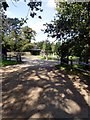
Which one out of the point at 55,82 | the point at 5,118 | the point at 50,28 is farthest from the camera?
the point at 50,28

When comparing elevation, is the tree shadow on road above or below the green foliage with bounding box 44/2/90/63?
below

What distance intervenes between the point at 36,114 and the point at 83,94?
3743 millimetres

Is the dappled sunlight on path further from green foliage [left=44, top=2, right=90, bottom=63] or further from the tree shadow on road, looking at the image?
green foliage [left=44, top=2, right=90, bottom=63]

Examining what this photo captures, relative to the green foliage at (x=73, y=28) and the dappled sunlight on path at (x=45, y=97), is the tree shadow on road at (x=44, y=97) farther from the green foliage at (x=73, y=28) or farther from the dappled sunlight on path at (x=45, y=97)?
the green foliage at (x=73, y=28)

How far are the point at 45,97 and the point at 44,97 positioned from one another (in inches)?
1.8

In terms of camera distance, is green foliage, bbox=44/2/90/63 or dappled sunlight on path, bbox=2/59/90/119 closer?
dappled sunlight on path, bbox=2/59/90/119

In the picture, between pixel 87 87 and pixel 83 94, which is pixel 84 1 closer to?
pixel 87 87

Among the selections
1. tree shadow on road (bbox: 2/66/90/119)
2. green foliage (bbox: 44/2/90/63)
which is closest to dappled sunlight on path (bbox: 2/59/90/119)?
tree shadow on road (bbox: 2/66/90/119)

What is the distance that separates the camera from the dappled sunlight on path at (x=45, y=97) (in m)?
9.79

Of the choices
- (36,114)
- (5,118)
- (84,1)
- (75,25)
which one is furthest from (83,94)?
(75,25)

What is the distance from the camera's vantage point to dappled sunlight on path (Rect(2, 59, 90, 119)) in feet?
32.1

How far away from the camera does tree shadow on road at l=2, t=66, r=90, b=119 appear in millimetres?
9769

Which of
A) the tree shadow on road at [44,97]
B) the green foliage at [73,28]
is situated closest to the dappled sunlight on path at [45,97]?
the tree shadow on road at [44,97]

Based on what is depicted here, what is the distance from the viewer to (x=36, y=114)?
9.60m
